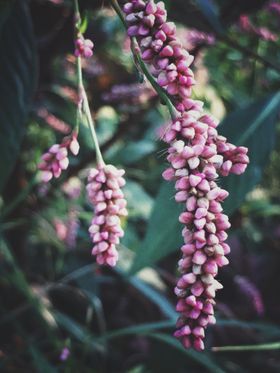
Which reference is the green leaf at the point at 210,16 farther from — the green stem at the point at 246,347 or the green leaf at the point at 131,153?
the green leaf at the point at 131,153

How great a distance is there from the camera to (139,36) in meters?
0.39

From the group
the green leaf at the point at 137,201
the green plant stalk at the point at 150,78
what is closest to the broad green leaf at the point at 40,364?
the green leaf at the point at 137,201

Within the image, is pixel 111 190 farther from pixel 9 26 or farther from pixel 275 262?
pixel 275 262

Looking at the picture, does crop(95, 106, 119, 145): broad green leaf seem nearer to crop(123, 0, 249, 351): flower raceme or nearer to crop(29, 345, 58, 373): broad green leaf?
crop(29, 345, 58, 373): broad green leaf

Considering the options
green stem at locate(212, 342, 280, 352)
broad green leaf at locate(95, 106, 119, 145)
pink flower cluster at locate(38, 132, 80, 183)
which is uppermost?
pink flower cluster at locate(38, 132, 80, 183)

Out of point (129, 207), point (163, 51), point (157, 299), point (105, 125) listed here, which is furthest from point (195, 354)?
point (105, 125)

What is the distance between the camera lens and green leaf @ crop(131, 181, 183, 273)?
25.7 inches

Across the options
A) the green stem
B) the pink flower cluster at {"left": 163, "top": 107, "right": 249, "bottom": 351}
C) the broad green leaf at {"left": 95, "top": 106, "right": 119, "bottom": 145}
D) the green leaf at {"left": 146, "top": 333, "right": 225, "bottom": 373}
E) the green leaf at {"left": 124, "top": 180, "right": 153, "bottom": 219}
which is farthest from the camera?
the broad green leaf at {"left": 95, "top": 106, "right": 119, "bottom": 145}

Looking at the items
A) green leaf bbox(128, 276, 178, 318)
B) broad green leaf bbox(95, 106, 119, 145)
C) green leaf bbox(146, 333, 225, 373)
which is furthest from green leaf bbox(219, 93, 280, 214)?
broad green leaf bbox(95, 106, 119, 145)

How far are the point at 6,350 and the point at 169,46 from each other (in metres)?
0.95

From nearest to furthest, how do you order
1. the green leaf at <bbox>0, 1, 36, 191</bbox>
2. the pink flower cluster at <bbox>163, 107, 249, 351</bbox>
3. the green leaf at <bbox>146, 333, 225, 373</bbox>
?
1. the pink flower cluster at <bbox>163, 107, 249, 351</bbox>
2. the green leaf at <bbox>0, 1, 36, 191</bbox>
3. the green leaf at <bbox>146, 333, 225, 373</bbox>

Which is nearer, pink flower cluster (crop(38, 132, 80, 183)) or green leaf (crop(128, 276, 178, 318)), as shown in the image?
pink flower cluster (crop(38, 132, 80, 183))

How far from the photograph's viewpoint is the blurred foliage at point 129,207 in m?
0.72

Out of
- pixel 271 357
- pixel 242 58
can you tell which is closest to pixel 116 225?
pixel 242 58
